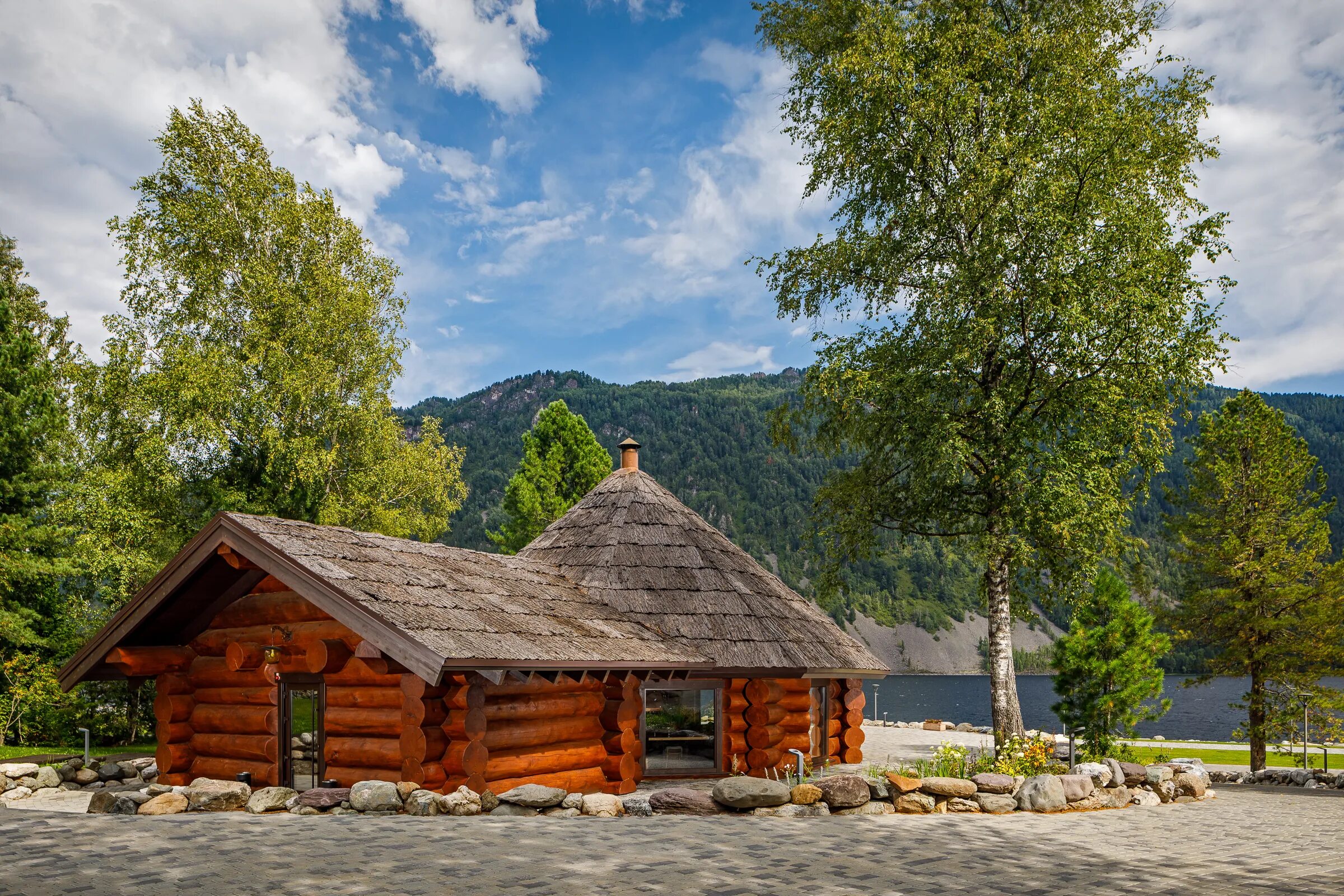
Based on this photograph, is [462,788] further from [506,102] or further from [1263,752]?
[1263,752]

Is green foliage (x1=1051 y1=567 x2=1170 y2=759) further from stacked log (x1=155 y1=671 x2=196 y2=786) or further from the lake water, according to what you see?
stacked log (x1=155 y1=671 x2=196 y2=786)

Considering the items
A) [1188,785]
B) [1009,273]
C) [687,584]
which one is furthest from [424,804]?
[1009,273]

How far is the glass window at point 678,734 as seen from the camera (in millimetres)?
16641

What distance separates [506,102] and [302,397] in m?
9.34

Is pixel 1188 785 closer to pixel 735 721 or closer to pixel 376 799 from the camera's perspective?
pixel 735 721

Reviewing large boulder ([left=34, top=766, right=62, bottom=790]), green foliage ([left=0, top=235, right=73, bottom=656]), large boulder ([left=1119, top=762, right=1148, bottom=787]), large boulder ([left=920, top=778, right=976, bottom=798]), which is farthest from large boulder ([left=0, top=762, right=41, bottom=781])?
large boulder ([left=1119, top=762, right=1148, bottom=787])

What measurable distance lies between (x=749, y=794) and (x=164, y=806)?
7.09 metres

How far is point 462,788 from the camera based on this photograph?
443 inches

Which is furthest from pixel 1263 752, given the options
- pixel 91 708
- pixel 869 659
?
pixel 91 708

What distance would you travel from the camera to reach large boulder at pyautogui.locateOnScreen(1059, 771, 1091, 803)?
1285cm

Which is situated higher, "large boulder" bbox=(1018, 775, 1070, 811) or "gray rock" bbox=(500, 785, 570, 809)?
"gray rock" bbox=(500, 785, 570, 809)

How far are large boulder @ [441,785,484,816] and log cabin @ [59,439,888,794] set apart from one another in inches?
22.0

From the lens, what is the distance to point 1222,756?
28969 mm

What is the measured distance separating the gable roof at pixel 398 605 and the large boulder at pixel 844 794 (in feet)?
10.4
